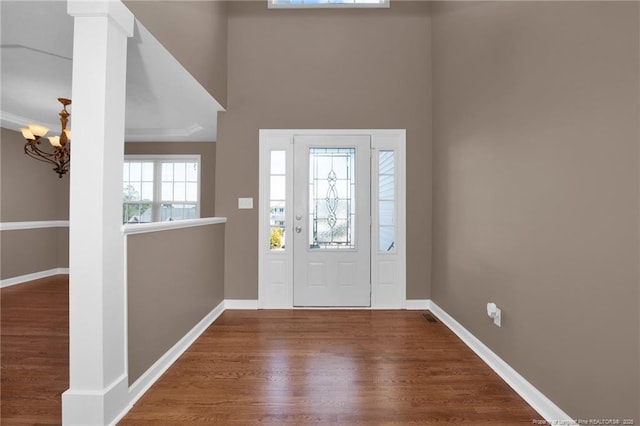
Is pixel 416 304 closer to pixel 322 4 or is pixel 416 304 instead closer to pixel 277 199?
pixel 277 199

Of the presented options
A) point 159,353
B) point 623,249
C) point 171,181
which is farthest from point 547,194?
point 171,181

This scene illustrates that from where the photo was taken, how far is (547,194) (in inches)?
71.3

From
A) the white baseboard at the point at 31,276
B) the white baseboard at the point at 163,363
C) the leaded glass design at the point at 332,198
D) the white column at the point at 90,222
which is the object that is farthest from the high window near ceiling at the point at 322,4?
the white baseboard at the point at 31,276

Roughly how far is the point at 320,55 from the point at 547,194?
292cm


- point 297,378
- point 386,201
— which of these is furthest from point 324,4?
point 297,378

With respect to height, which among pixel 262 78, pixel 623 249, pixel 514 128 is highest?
pixel 262 78

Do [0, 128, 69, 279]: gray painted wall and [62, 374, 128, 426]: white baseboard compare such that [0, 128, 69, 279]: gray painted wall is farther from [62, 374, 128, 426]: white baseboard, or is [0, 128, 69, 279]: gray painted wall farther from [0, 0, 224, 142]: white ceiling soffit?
[62, 374, 128, 426]: white baseboard

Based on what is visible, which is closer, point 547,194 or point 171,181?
point 547,194

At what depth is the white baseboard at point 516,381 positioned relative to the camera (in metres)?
1.73

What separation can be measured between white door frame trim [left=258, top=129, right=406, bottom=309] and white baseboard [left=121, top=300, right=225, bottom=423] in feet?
2.60

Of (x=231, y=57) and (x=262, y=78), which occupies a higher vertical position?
(x=231, y=57)

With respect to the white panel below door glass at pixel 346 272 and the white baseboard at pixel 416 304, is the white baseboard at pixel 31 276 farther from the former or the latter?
the white baseboard at pixel 416 304

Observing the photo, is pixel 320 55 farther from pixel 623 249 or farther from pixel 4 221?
pixel 4 221

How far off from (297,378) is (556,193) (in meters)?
1.91
